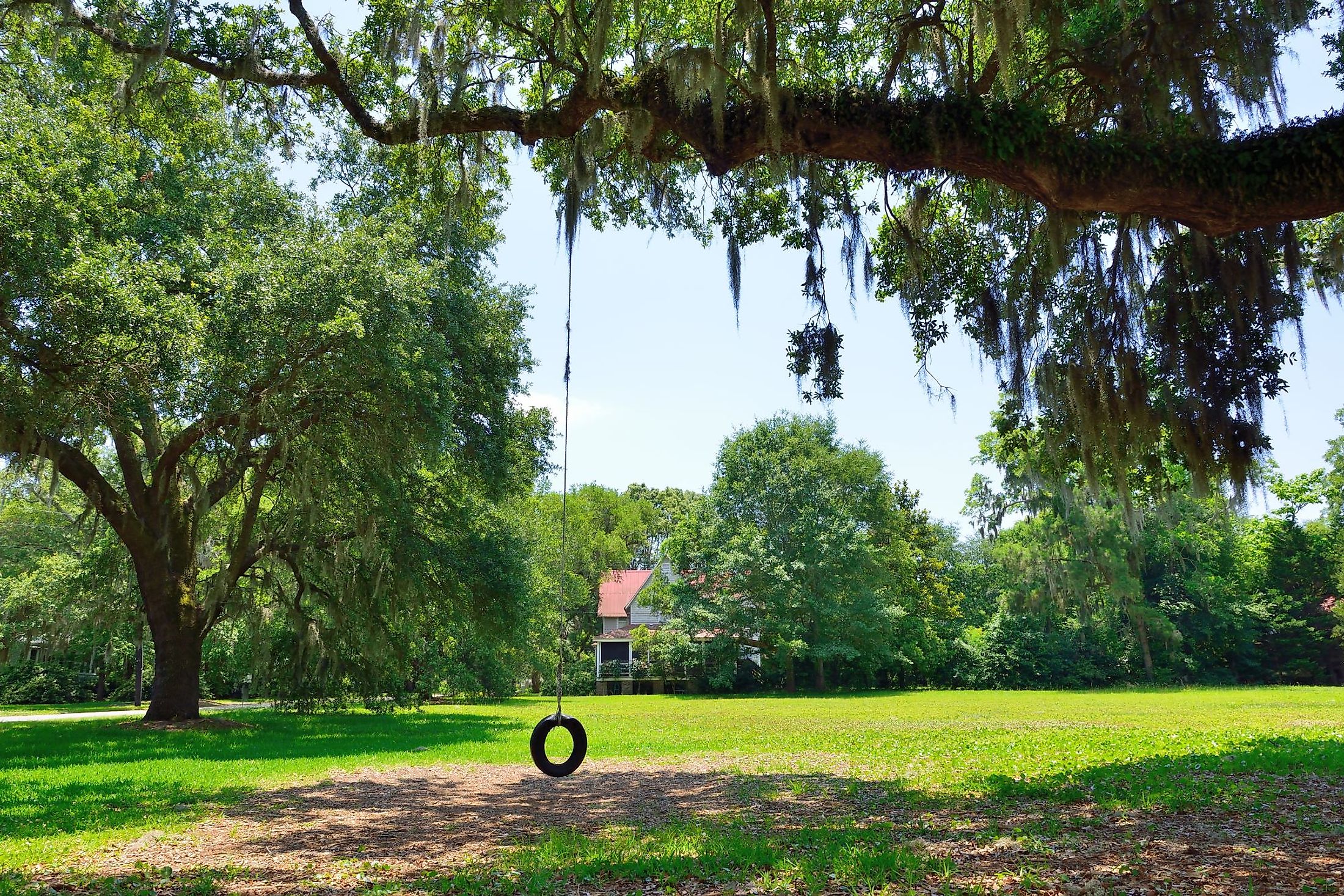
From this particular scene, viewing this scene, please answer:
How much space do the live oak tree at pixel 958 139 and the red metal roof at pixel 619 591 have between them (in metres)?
37.7

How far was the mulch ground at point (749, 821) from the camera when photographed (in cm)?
451

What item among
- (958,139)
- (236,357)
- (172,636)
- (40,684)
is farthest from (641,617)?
(958,139)

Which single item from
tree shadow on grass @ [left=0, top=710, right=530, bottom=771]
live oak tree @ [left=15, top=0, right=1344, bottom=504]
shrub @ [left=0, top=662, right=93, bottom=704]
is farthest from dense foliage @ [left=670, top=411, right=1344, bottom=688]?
live oak tree @ [left=15, top=0, right=1344, bottom=504]

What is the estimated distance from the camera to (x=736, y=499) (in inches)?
1417

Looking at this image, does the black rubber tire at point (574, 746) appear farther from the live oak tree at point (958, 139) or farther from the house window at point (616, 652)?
the house window at point (616, 652)

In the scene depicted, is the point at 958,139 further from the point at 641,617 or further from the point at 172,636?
the point at 641,617

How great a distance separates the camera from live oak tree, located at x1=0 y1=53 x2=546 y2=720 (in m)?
10.3

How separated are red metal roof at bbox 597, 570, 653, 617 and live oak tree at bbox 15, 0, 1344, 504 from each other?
3768cm

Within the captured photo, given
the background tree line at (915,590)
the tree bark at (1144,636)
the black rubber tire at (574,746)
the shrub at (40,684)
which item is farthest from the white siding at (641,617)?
the black rubber tire at (574,746)

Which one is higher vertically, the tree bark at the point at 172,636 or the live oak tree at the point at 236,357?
the live oak tree at the point at 236,357

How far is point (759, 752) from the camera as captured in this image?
38.6 feet

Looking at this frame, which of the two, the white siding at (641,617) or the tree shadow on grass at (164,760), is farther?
the white siding at (641,617)

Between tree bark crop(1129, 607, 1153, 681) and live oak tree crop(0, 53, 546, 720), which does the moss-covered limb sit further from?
tree bark crop(1129, 607, 1153, 681)

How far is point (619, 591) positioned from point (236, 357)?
40070 mm
